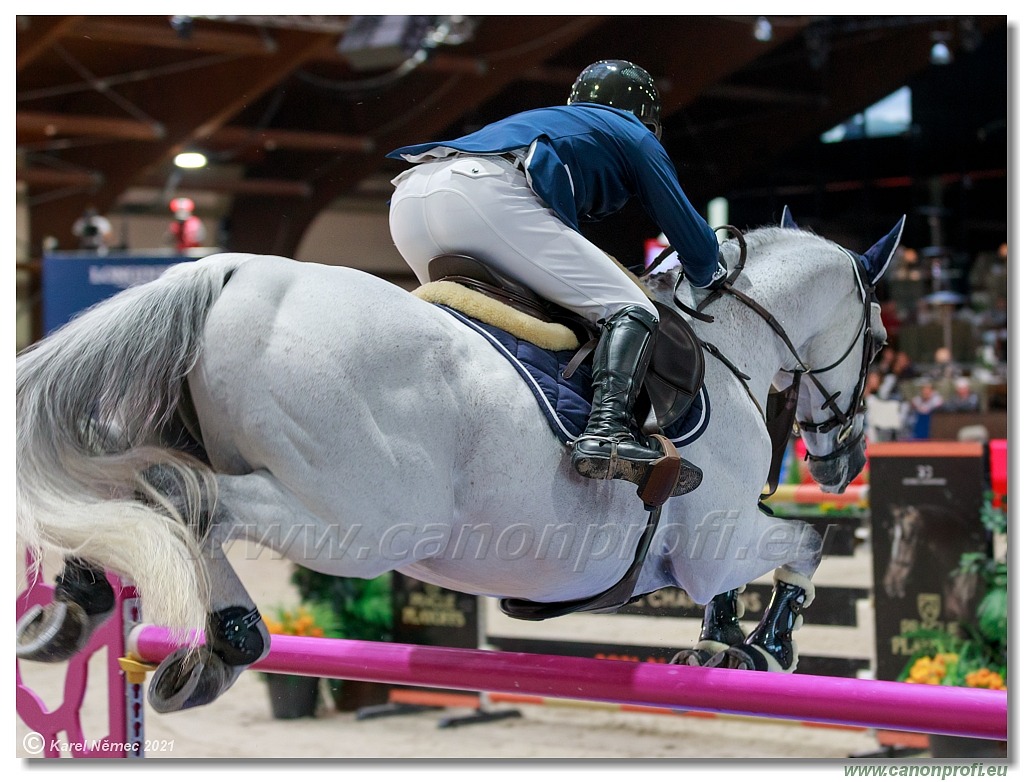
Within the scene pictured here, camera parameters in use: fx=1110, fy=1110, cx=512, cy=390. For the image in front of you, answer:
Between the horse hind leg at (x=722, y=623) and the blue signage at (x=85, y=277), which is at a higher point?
the blue signage at (x=85, y=277)

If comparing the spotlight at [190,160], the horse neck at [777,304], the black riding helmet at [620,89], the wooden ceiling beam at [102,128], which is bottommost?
the horse neck at [777,304]

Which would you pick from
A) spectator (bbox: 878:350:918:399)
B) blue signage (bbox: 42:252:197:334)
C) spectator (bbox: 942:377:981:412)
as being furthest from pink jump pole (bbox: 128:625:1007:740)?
spectator (bbox: 942:377:981:412)

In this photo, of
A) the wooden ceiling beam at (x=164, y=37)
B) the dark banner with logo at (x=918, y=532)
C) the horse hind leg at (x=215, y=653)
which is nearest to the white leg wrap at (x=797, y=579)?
the horse hind leg at (x=215, y=653)

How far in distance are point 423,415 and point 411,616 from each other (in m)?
3.11

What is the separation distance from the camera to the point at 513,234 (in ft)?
6.21

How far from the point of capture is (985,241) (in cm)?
652

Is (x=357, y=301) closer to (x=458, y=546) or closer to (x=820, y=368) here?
(x=458, y=546)

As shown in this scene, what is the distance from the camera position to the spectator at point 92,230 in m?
5.73

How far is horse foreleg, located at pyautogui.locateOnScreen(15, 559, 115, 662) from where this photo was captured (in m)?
1.62

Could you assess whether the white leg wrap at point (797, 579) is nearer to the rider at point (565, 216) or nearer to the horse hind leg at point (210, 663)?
the rider at point (565, 216)

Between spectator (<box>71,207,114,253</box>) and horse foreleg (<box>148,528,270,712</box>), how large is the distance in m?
4.43

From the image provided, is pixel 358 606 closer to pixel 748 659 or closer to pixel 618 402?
pixel 748 659

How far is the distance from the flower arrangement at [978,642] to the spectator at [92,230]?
4.27 m
